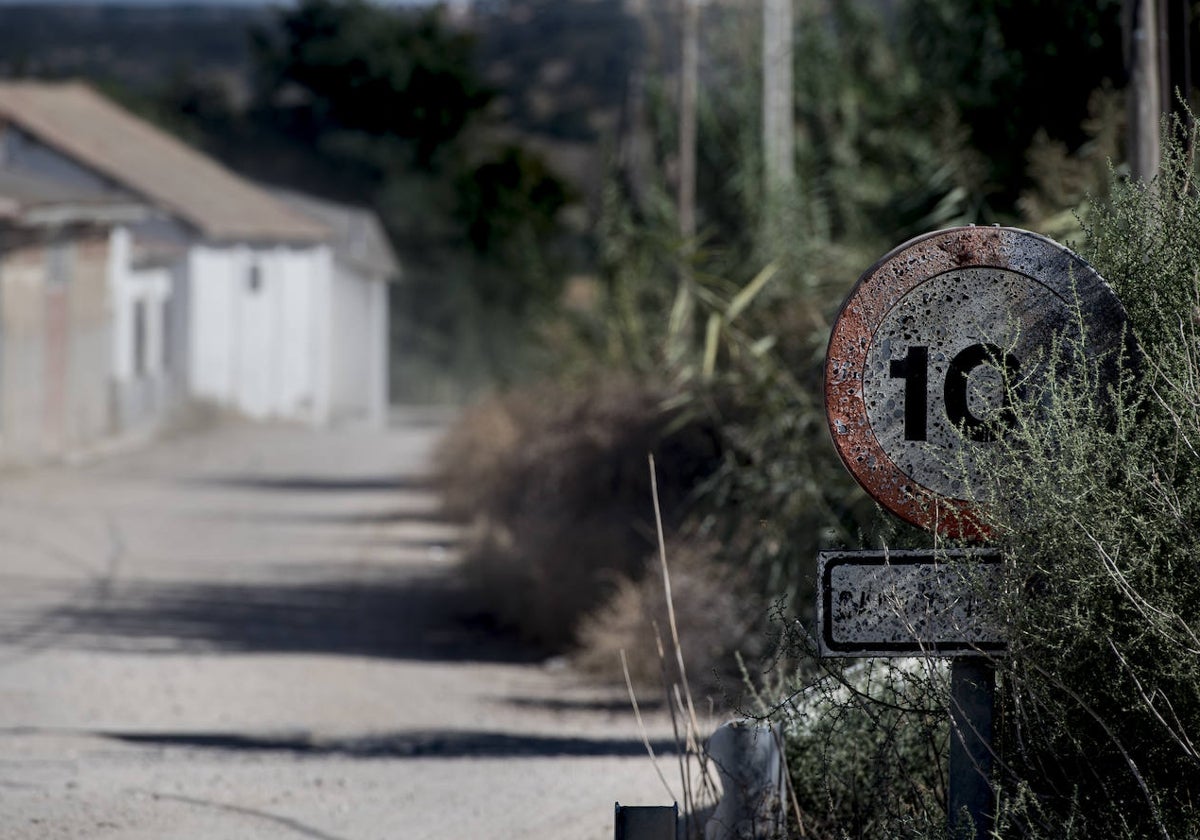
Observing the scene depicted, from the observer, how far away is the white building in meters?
31.1

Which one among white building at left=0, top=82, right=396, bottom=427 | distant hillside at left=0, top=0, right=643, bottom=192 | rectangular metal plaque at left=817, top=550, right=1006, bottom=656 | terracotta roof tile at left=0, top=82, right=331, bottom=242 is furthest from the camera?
distant hillside at left=0, top=0, right=643, bottom=192

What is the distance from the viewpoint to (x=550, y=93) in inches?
3740

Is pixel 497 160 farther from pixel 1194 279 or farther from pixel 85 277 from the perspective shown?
pixel 1194 279

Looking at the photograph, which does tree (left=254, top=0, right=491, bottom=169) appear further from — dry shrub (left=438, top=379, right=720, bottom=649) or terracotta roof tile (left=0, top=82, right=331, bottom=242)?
dry shrub (left=438, top=379, right=720, bottom=649)

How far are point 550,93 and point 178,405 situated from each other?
210 ft

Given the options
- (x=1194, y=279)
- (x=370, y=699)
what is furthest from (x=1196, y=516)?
(x=370, y=699)

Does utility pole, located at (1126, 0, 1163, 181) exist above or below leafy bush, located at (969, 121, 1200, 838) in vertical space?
above

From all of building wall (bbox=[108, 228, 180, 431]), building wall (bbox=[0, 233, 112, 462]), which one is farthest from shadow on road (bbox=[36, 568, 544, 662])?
building wall (bbox=[108, 228, 180, 431])

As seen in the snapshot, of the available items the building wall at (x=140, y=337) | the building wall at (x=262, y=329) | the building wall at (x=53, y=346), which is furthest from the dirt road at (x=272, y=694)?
the building wall at (x=262, y=329)

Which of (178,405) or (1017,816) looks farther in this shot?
(178,405)

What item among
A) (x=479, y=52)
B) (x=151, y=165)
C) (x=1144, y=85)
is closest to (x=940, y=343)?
(x=1144, y=85)

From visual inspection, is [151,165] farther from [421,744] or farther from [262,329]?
[421,744]

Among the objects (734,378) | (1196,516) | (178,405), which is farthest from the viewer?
(178,405)

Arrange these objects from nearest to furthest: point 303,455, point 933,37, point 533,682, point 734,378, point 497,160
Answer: point 734,378
point 533,682
point 933,37
point 303,455
point 497,160
